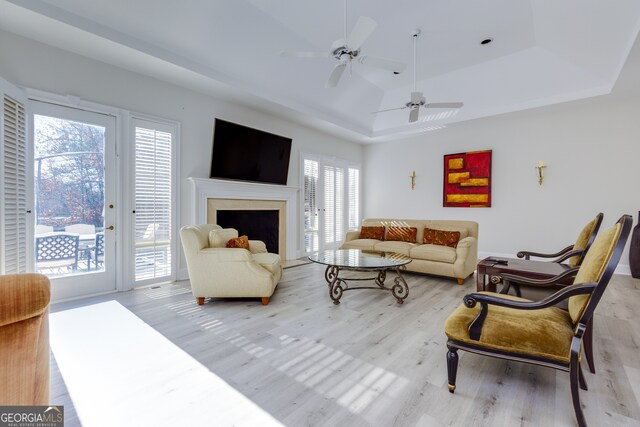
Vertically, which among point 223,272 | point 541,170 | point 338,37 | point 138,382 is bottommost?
point 138,382

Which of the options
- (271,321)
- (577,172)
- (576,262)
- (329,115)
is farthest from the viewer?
(329,115)

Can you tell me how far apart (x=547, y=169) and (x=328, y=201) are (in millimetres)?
4450

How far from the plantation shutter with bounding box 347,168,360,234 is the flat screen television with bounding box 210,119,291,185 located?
2.47 meters

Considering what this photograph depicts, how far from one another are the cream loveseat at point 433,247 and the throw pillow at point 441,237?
21mm

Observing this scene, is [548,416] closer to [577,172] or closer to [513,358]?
[513,358]

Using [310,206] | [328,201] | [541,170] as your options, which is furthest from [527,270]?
[328,201]

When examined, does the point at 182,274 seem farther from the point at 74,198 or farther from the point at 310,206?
the point at 310,206

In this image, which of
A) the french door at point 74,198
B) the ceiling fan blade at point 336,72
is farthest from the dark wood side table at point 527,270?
the french door at point 74,198

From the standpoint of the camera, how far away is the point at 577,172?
5.20m

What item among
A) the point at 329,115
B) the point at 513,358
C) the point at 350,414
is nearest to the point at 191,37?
the point at 329,115

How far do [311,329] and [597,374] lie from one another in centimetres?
210

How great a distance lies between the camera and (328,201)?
23.0ft

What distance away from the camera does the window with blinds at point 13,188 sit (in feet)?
8.91

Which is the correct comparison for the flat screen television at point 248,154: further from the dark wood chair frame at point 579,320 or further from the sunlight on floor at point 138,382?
the dark wood chair frame at point 579,320
